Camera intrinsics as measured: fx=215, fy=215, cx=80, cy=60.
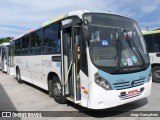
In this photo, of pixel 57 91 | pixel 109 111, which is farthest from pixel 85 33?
pixel 57 91

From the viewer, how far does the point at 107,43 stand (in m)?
5.44

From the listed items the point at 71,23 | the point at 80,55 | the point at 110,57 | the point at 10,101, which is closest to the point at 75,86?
the point at 80,55

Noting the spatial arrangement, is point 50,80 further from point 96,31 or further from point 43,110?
point 96,31

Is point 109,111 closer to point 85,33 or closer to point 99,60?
point 99,60

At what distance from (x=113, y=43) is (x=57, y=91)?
2.65 meters

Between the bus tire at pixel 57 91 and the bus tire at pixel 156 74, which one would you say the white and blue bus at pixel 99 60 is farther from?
the bus tire at pixel 156 74

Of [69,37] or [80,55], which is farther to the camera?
[69,37]

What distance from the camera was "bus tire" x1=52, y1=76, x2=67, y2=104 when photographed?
687 cm

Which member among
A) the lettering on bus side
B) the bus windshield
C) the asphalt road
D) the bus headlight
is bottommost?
the asphalt road

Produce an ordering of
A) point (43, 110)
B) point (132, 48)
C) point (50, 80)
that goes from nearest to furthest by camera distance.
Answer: point (132, 48)
point (43, 110)
point (50, 80)

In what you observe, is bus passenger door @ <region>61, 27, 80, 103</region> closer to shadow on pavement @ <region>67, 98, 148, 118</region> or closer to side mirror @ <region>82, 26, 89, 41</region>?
shadow on pavement @ <region>67, 98, 148, 118</region>

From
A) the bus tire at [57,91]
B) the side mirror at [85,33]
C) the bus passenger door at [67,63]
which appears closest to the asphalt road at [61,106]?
the bus tire at [57,91]

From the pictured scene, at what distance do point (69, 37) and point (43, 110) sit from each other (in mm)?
2325

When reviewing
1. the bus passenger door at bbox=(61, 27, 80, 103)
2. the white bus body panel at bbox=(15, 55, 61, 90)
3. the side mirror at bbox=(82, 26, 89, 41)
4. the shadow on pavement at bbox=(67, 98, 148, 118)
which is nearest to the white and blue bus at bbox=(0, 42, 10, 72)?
the white bus body panel at bbox=(15, 55, 61, 90)
